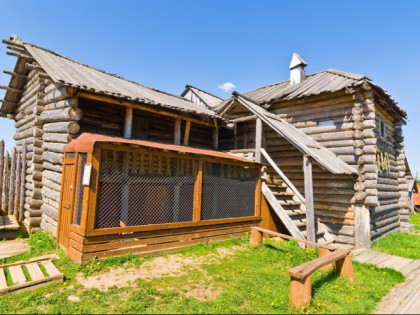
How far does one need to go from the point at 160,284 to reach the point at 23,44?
32.0 feet

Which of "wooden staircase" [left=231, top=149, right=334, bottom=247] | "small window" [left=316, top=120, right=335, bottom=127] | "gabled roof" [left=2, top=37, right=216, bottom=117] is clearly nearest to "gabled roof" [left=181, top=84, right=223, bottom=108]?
"gabled roof" [left=2, top=37, right=216, bottom=117]

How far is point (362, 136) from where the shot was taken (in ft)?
29.1

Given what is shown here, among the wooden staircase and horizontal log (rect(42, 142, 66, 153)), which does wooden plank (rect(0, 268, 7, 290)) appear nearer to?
horizontal log (rect(42, 142, 66, 153))

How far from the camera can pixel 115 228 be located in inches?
232

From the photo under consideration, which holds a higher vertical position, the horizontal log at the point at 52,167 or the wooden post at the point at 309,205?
the horizontal log at the point at 52,167

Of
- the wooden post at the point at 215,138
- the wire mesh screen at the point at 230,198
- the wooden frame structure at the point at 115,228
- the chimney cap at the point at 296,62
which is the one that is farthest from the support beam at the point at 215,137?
the chimney cap at the point at 296,62

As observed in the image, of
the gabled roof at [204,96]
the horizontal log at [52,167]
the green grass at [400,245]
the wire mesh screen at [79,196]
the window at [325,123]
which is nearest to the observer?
the wire mesh screen at [79,196]

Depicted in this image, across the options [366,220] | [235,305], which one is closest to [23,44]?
[235,305]

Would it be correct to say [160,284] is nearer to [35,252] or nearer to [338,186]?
[35,252]

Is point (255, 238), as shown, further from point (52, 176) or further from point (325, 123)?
point (52, 176)

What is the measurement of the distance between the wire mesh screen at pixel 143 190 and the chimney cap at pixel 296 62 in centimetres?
777

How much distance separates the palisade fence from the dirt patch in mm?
6284

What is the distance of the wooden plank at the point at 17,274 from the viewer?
4.58 metres

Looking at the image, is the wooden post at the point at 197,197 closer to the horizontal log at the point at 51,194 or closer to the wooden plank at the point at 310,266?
the wooden plank at the point at 310,266
